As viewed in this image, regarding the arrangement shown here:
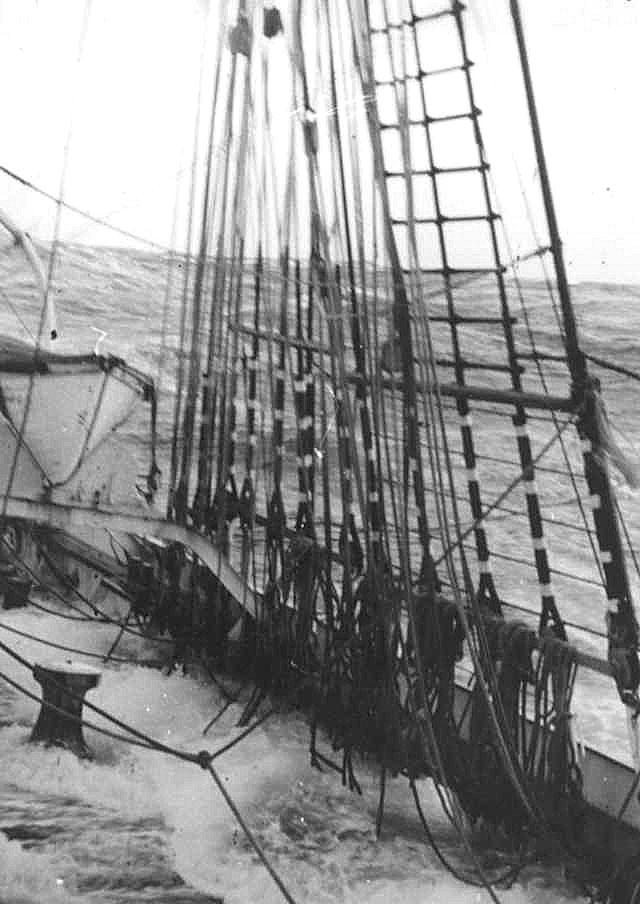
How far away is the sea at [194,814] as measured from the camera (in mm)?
4809

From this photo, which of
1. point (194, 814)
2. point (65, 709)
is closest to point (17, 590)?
point (65, 709)

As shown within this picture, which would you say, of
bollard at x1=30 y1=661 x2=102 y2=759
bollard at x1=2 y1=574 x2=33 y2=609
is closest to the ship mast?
bollard at x1=30 y1=661 x2=102 y2=759

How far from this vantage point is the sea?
4809 mm

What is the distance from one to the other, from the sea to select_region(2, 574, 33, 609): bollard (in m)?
0.21

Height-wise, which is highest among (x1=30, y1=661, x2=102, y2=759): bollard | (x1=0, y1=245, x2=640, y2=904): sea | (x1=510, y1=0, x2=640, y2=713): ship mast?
(x1=510, y1=0, x2=640, y2=713): ship mast

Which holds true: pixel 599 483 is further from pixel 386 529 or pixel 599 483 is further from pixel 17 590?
pixel 17 590

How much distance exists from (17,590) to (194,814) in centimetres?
350

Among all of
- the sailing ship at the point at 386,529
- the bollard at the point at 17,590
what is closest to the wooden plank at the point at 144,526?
the sailing ship at the point at 386,529

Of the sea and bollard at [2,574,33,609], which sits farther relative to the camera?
bollard at [2,574,33,609]

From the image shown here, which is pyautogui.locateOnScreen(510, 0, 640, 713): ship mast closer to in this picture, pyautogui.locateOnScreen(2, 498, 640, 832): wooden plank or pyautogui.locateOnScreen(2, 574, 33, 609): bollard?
pyautogui.locateOnScreen(2, 498, 640, 832): wooden plank

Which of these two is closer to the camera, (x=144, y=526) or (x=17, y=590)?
(x=144, y=526)

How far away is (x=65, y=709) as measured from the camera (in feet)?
19.8

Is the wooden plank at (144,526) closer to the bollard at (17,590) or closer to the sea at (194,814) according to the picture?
the sea at (194,814)

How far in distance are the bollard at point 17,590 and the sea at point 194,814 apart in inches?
8.3
